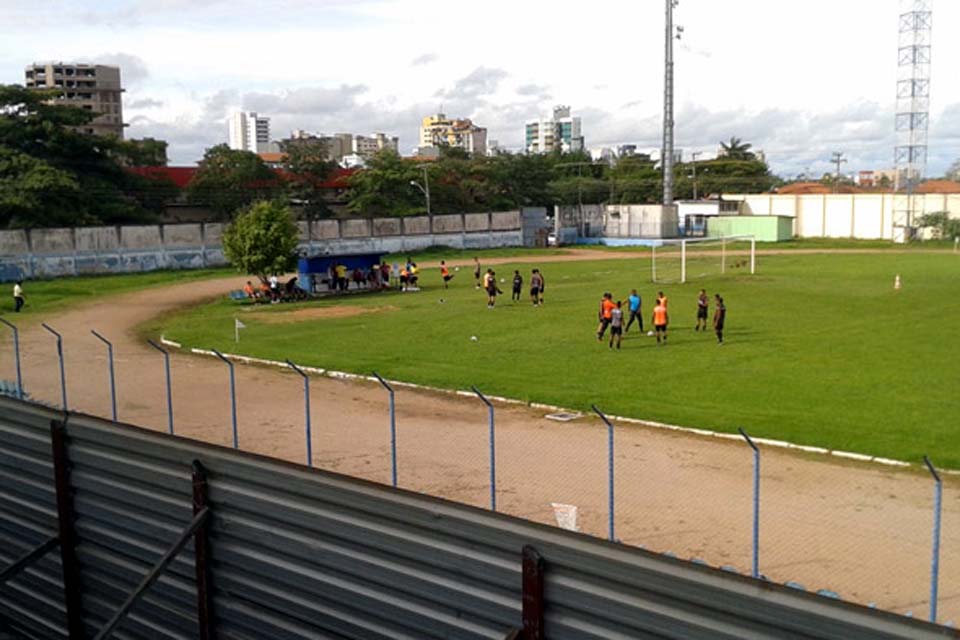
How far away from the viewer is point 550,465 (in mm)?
16375

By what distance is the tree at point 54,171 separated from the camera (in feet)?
197

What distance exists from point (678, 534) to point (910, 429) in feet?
24.9

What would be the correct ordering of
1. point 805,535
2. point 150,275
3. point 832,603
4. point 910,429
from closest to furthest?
point 832,603
point 805,535
point 910,429
point 150,275

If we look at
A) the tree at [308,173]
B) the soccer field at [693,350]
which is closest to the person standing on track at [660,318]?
the soccer field at [693,350]

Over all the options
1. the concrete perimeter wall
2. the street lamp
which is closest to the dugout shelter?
the concrete perimeter wall

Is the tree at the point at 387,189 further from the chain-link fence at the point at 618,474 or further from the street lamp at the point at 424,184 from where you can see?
the chain-link fence at the point at 618,474

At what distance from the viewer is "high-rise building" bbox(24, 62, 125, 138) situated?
15775 centimetres

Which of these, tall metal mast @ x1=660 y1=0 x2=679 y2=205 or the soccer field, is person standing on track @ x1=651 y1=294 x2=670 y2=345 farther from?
tall metal mast @ x1=660 y1=0 x2=679 y2=205

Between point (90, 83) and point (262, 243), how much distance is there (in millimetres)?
134861

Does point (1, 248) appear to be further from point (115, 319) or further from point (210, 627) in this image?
point (210, 627)

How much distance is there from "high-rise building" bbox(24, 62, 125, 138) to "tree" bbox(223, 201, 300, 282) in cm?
12463

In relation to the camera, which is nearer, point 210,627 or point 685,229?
point 210,627

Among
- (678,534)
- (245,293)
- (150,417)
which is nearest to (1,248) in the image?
(245,293)

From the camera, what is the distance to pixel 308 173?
89875mm
